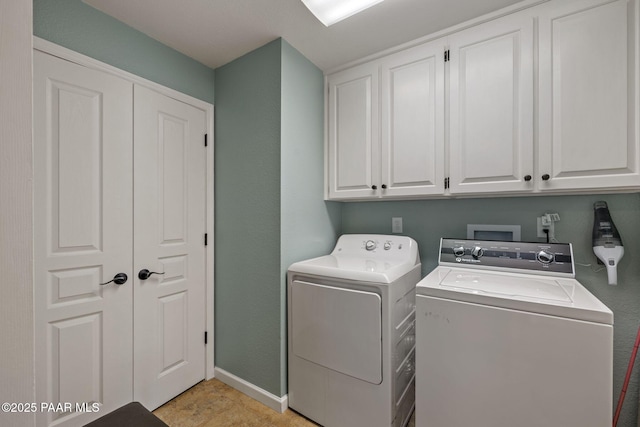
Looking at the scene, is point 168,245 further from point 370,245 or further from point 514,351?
point 514,351

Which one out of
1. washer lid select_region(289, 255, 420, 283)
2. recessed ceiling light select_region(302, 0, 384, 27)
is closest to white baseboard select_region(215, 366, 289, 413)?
washer lid select_region(289, 255, 420, 283)

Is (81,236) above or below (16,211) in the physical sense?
below

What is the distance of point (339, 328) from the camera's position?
1585mm

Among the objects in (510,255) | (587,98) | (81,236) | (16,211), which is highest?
(587,98)

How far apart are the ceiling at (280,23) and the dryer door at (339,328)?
5.27ft

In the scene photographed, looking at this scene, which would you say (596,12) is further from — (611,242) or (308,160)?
(308,160)

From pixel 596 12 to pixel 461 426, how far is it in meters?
2.08

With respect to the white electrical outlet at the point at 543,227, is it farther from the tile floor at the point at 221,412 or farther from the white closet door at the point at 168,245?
the white closet door at the point at 168,245

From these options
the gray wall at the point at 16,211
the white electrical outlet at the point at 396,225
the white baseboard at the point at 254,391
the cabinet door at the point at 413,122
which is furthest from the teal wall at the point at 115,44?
the white baseboard at the point at 254,391

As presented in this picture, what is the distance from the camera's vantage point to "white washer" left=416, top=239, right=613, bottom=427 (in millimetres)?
1031

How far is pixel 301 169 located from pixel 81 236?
135 cm

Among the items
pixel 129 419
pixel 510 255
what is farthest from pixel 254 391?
pixel 510 255

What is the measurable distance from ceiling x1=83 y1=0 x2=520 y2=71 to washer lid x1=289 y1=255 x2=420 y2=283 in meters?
1.48

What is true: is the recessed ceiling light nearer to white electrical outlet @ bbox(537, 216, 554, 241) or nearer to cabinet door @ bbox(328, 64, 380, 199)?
cabinet door @ bbox(328, 64, 380, 199)
